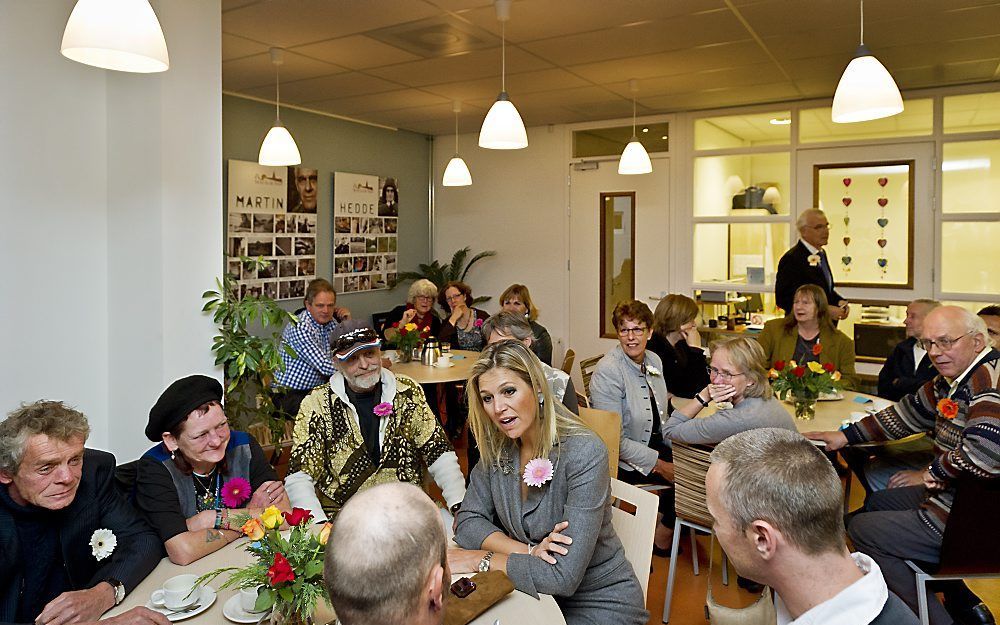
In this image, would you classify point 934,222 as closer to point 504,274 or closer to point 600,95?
point 600,95

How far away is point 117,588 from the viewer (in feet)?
6.72

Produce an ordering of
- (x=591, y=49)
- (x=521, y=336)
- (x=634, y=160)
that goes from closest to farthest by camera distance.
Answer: (x=521, y=336), (x=591, y=49), (x=634, y=160)

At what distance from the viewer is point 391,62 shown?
5590 millimetres

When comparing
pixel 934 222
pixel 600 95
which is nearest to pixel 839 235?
pixel 934 222

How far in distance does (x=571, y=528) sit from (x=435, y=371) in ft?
11.1

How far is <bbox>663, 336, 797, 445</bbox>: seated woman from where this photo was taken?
11.3 ft

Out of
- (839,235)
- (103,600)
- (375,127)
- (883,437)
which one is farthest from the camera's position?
(375,127)

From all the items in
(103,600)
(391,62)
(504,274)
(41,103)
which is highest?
(391,62)

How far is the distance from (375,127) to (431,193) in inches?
52.7

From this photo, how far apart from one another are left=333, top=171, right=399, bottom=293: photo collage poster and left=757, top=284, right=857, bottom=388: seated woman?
484cm

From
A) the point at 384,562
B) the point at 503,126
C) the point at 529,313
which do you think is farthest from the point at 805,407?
the point at 384,562

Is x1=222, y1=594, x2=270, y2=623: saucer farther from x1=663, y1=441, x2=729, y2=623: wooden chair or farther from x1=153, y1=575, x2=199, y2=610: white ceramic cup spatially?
x1=663, y1=441, x2=729, y2=623: wooden chair

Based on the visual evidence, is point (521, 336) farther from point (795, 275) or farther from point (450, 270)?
point (450, 270)

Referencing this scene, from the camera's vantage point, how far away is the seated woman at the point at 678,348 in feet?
16.0
